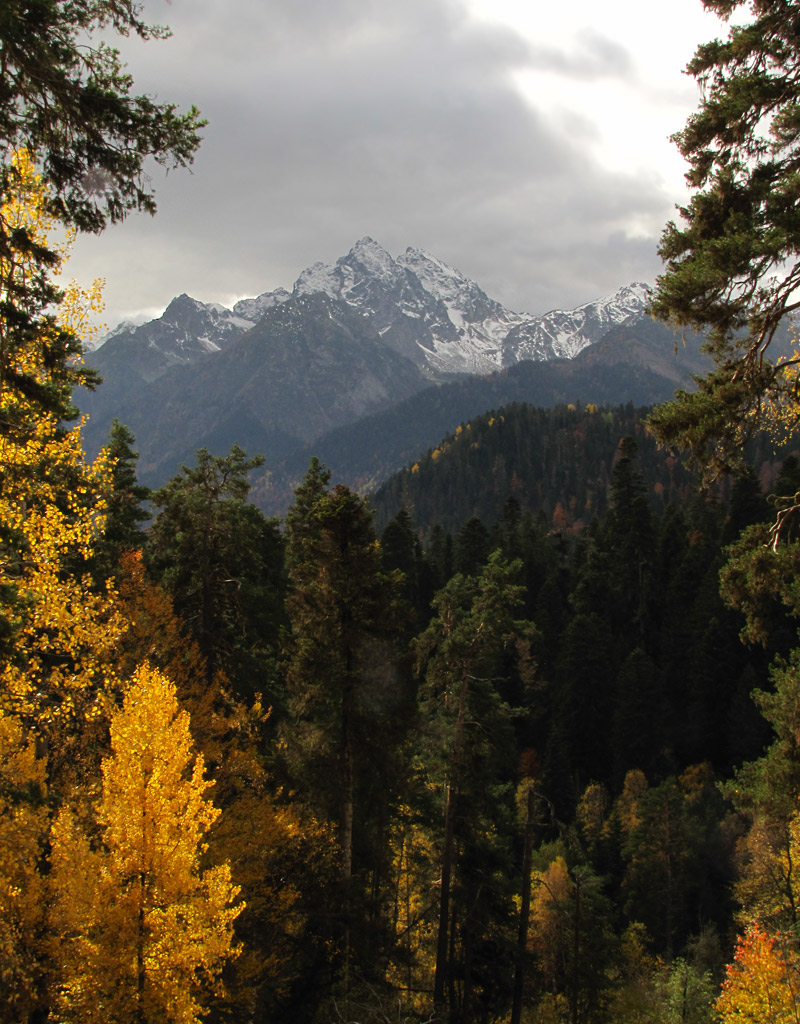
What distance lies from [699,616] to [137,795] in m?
49.7

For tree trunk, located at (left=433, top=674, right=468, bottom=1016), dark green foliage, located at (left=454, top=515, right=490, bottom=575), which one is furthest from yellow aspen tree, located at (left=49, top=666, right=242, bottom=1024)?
dark green foliage, located at (left=454, top=515, right=490, bottom=575)

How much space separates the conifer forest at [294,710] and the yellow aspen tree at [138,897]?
5 cm

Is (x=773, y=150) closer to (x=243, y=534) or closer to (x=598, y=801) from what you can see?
(x=243, y=534)

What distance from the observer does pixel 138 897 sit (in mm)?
11031

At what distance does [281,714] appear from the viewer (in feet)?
87.1

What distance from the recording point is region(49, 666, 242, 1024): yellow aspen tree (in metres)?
10.8

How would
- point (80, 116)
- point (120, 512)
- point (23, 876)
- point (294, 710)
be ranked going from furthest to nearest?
point (120, 512), point (294, 710), point (23, 876), point (80, 116)

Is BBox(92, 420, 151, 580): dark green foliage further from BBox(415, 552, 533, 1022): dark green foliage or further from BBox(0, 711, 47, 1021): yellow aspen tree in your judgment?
BBox(415, 552, 533, 1022): dark green foliage

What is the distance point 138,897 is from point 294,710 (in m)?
5.05

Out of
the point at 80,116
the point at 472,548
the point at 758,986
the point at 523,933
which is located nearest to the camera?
the point at 80,116

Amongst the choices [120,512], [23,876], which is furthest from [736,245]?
[120,512]

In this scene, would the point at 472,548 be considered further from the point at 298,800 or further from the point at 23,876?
the point at 23,876

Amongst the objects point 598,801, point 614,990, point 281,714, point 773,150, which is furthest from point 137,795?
point 598,801

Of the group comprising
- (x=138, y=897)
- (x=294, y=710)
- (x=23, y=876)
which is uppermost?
(x=294, y=710)
